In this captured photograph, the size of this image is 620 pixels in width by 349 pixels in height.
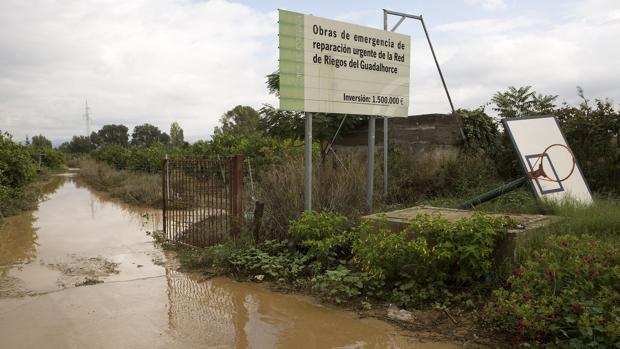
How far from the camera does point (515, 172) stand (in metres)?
10.5

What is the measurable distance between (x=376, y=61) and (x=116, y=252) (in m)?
5.58

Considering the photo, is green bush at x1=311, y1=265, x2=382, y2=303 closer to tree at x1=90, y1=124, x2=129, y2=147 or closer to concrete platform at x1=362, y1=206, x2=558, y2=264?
concrete platform at x1=362, y1=206, x2=558, y2=264

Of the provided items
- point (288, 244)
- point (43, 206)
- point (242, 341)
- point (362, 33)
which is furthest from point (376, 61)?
point (43, 206)

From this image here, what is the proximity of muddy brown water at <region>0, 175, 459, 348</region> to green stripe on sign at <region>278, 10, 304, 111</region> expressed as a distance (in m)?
2.69

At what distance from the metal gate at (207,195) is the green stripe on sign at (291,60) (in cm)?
124

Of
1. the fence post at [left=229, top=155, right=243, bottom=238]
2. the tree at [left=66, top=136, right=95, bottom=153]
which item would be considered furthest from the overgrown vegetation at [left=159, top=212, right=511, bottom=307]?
the tree at [left=66, top=136, right=95, bottom=153]

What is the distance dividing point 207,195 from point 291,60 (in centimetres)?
289

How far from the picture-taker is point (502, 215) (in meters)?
5.28

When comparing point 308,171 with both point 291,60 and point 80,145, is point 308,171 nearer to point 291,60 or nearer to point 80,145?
point 291,60

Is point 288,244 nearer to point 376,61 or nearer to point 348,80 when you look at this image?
point 348,80

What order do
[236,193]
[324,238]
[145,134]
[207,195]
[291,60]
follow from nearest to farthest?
[324,238]
[291,60]
[236,193]
[207,195]
[145,134]

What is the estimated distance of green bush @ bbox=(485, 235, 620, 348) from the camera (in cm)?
339

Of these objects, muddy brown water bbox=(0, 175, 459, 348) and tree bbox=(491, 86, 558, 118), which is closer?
muddy brown water bbox=(0, 175, 459, 348)

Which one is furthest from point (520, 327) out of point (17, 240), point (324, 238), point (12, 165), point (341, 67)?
point (12, 165)
